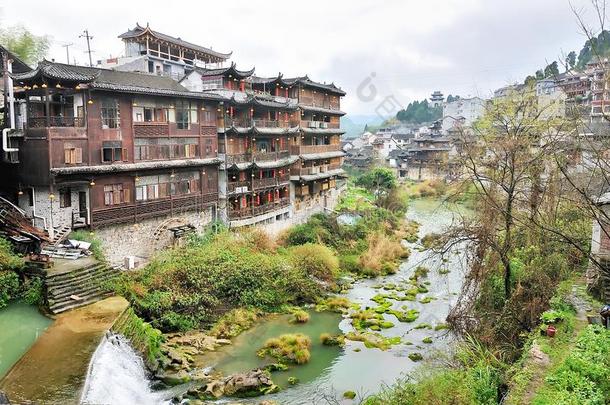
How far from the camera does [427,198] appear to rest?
228 ft

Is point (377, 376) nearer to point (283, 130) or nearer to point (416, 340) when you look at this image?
point (416, 340)

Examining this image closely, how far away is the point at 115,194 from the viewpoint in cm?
2630

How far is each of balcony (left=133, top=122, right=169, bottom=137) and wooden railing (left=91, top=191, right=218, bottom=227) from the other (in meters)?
3.73

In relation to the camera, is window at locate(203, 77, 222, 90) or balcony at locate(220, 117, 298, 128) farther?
balcony at locate(220, 117, 298, 128)

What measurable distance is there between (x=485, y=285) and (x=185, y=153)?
61.7 feet

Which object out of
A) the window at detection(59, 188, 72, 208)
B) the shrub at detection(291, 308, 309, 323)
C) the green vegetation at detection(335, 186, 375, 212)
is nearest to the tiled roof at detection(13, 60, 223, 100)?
the window at detection(59, 188, 72, 208)

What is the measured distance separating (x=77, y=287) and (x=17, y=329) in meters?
2.77

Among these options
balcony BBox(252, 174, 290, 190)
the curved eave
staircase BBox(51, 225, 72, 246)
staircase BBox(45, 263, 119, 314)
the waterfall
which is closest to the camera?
the waterfall

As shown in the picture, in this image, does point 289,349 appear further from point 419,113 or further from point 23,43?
point 419,113

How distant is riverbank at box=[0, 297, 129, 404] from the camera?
44.0ft

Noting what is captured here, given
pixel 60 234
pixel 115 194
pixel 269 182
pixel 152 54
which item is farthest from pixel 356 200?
pixel 60 234

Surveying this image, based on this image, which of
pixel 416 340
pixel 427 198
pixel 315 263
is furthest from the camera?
pixel 427 198

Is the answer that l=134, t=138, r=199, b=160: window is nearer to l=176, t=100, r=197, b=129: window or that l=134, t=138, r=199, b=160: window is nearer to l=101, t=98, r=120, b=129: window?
l=176, t=100, r=197, b=129: window

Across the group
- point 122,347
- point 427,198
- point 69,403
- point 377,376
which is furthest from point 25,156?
point 427,198
